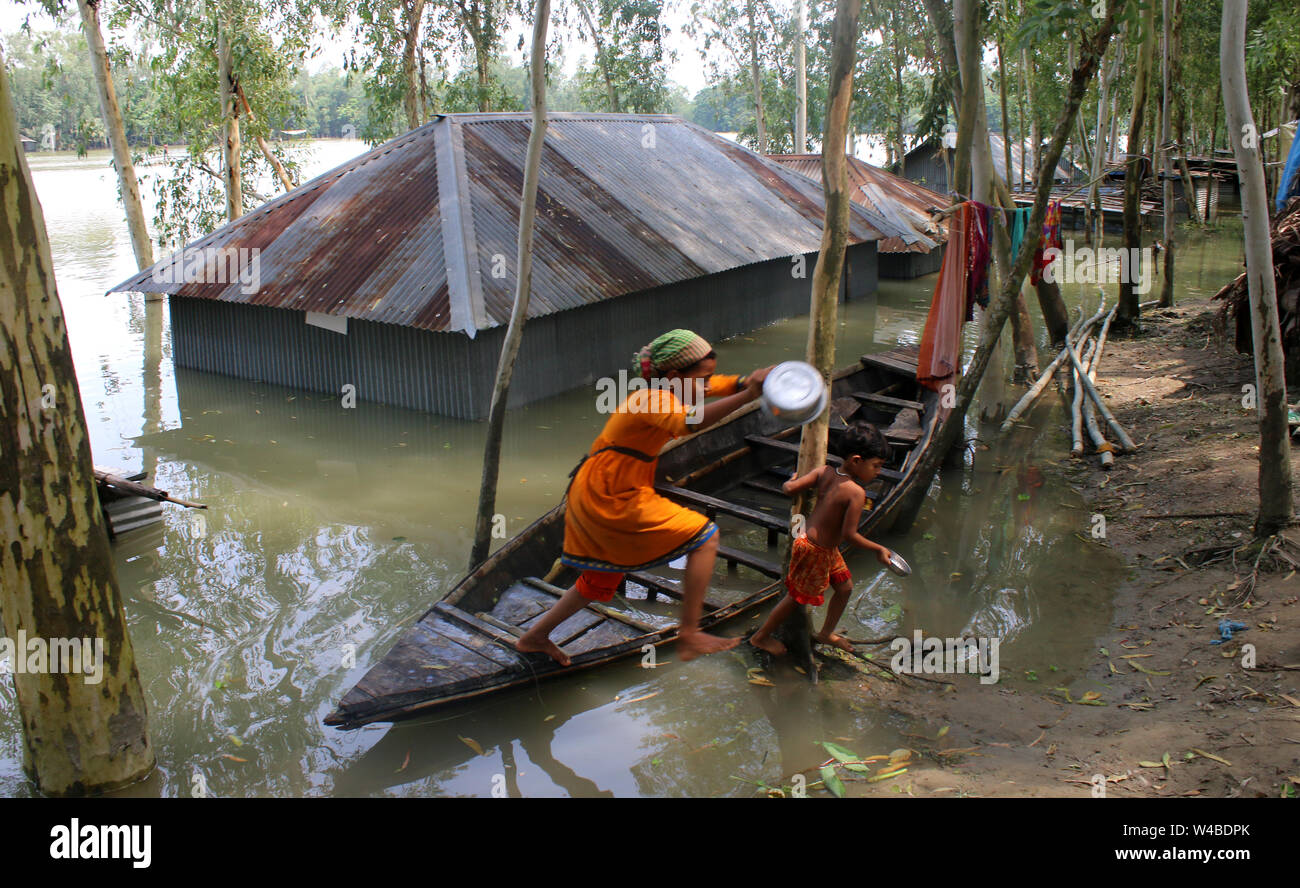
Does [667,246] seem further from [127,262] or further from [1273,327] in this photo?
[127,262]

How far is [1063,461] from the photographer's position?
988 cm

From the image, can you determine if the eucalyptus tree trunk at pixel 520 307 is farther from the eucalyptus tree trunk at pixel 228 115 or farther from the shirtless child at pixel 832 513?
the eucalyptus tree trunk at pixel 228 115

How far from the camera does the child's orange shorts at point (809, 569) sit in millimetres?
5363

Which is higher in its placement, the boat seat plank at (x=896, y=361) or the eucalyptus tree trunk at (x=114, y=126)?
the eucalyptus tree trunk at (x=114, y=126)

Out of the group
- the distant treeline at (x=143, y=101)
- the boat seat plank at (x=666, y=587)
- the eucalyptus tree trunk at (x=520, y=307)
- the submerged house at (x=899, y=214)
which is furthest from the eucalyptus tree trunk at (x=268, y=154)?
the boat seat plank at (x=666, y=587)

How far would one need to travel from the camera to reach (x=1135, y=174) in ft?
44.7

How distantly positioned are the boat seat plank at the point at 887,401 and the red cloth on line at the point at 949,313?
46cm

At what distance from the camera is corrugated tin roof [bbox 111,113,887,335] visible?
38.0 feet

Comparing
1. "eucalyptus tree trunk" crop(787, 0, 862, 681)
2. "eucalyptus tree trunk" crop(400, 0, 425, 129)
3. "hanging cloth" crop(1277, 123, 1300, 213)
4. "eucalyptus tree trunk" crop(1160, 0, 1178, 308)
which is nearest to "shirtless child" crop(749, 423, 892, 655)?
"eucalyptus tree trunk" crop(787, 0, 862, 681)

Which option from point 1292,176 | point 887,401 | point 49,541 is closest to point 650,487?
point 49,541

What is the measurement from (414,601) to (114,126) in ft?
49.9

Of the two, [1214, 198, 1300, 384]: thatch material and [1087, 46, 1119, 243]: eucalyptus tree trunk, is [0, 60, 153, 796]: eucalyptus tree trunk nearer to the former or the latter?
[1214, 198, 1300, 384]: thatch material

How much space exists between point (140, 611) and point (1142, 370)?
11875 mm

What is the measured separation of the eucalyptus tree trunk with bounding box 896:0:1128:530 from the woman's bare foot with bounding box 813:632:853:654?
7.37 ft
